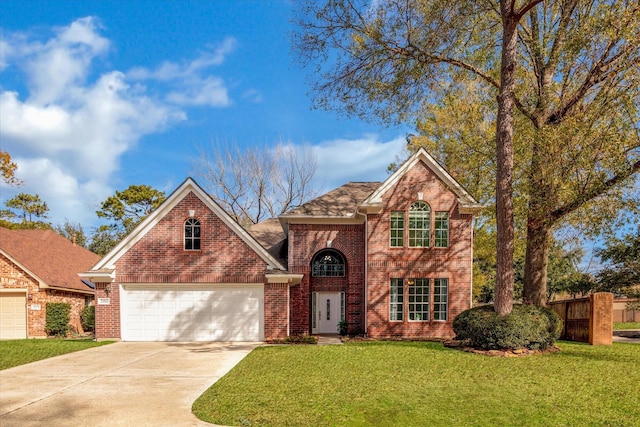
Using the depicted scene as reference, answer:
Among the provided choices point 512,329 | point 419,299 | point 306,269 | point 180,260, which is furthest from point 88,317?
point 512,329

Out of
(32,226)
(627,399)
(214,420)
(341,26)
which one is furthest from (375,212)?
(32,226)

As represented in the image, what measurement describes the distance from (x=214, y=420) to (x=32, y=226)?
1407 inches

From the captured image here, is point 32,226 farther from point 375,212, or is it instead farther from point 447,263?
point 447,263

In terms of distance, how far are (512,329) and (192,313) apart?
1080cm

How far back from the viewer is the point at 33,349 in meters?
14.8

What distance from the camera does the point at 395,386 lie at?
8984mm

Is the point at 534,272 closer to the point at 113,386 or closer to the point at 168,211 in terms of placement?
the point at 168,211

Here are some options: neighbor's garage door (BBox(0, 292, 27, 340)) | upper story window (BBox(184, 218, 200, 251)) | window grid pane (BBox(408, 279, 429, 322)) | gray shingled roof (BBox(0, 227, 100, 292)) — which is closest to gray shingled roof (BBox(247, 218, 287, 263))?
upper story window (BBox(184, 218, 200, 251))

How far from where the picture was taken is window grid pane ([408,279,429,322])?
58.5 ft

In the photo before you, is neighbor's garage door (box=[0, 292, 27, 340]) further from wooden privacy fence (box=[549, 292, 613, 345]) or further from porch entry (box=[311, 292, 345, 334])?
wooden privacy fence (box=[549, 292, 613, 345])

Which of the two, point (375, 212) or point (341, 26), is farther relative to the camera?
point (375, 212)

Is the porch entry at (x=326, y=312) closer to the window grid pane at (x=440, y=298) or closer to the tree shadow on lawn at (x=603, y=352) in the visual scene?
the window grid pane at (x=440, y=298)

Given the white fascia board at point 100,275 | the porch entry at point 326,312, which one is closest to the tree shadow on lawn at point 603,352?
the porch entry at point 326,312

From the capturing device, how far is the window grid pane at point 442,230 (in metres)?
18.1
